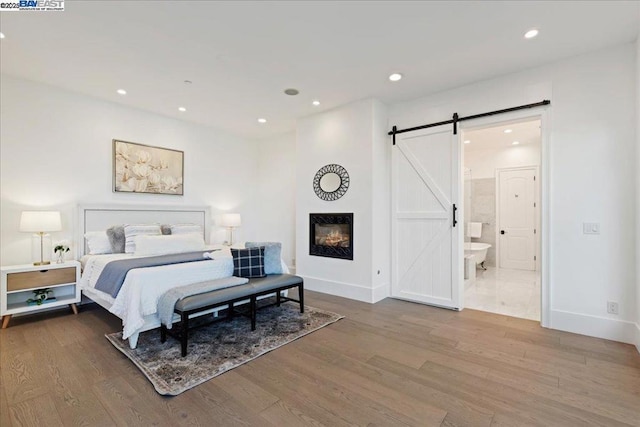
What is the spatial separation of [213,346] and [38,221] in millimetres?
2616

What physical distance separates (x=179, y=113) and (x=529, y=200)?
7196 mm

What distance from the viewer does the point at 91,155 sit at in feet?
13.9

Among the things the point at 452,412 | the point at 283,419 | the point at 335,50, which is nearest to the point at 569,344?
the point at 452,412

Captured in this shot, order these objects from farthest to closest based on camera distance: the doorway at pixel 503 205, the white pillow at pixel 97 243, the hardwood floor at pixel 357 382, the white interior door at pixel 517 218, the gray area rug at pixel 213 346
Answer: the white interior door at pixel 517 218 < the doorway at pixel 503 205 < the white pillow at pixel 97 243 < the gray area rug at pixel 213 346 < the hardwood floor at pixel 357 382

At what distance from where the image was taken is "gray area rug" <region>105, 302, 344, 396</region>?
7.37 feet

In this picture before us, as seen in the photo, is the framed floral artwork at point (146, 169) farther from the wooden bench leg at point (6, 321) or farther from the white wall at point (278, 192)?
the wooden bench leg at point (6, 321)

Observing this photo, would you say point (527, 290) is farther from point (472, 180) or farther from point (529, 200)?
point (472, 180)

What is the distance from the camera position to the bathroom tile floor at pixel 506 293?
3831mm

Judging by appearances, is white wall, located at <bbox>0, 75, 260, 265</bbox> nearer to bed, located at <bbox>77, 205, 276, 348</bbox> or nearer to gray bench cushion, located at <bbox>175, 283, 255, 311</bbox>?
bed, located at <bbox>77, 205, 276, 348</bbox>

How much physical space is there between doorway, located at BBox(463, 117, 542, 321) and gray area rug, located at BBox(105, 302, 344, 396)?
3.53 m

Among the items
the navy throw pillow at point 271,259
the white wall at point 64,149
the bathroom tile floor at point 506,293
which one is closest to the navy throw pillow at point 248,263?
the navy throw pillow at point 271,259

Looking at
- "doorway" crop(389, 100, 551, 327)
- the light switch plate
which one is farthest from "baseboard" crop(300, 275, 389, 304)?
the light switch plate

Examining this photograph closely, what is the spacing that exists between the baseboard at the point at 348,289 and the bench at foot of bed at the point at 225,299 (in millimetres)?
979

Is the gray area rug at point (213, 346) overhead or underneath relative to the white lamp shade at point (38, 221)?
underneath
